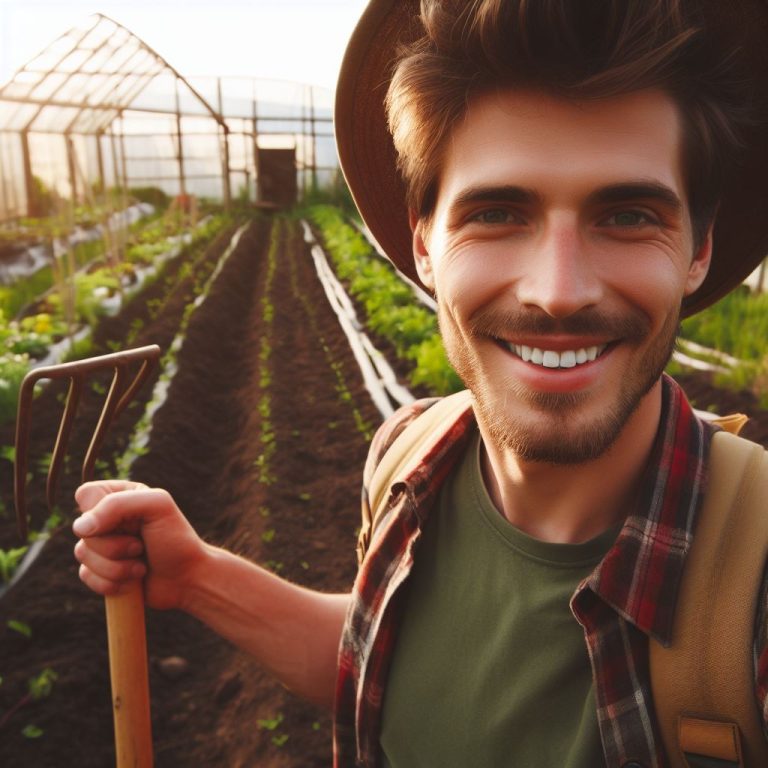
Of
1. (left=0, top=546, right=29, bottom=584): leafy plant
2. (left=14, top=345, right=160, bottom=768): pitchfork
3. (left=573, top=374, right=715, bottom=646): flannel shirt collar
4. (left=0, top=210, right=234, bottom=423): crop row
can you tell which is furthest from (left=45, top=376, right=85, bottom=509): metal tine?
(left=0, top=210, right=234, bottom=423): crop row

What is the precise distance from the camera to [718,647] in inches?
41.9

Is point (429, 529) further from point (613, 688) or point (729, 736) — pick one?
point (729, 736)

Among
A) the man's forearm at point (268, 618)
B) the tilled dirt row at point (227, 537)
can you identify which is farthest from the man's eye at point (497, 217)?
the tilled dirt row at point (227, 537)

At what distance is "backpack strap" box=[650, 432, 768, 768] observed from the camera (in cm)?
104

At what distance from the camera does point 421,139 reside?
1.46m

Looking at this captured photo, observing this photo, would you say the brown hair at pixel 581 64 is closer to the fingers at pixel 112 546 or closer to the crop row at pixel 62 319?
the fingers at pixel 112 546

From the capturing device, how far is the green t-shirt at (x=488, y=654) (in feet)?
4.18

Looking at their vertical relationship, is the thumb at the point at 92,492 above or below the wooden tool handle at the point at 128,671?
above

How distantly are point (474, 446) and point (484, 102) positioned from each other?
694 millimetres

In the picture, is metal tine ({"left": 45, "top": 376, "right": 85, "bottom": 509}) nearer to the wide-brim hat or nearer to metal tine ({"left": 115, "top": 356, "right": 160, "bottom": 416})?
metal tine ({"left": 115, "top": 356, "right": 160, "bottom": 416})

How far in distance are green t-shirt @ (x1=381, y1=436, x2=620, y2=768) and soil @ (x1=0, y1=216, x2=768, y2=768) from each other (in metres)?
1.57

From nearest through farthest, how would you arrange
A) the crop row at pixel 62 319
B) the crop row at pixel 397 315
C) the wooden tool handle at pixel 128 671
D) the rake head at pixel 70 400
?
1. the rake head at pixel 70 400
2. the wooden tool handle at pixel 128 671
3. the crop row at pixel 397 315
4. the crop row at pixel 62 319

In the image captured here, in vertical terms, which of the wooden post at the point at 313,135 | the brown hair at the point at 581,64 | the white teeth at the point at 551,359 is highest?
the brown hair at the point at 581,64

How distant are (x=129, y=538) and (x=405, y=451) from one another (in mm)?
608
